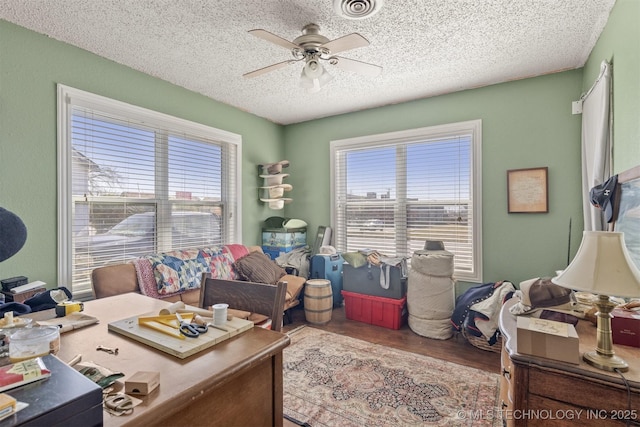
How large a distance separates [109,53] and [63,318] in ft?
7.59

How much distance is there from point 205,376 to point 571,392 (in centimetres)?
123

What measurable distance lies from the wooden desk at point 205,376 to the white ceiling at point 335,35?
202cm

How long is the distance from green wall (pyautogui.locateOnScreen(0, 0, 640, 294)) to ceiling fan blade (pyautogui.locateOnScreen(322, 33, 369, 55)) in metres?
1.50

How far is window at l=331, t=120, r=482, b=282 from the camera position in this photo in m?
3.40

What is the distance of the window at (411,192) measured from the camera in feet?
11.2

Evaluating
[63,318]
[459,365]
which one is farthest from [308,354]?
[63,318]

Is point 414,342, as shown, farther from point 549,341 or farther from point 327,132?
point 327,132

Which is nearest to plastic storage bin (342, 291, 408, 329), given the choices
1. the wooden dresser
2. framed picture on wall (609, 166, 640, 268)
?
framed picture on wall (609, 166, 640, 268)

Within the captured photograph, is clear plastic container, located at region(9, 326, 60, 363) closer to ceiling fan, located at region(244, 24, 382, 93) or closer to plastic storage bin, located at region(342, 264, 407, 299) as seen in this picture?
ceiling fan, located at region(244, 24, 382, 93)

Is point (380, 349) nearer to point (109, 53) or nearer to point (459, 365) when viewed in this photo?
point (459, 365)

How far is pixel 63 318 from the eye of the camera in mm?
1336

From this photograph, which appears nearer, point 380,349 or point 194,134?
point 380,349

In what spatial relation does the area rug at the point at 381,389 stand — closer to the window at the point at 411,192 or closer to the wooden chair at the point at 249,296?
the wooden chair at the point at 249,296

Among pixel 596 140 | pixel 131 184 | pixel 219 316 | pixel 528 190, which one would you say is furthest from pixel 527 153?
pixel 131 184
